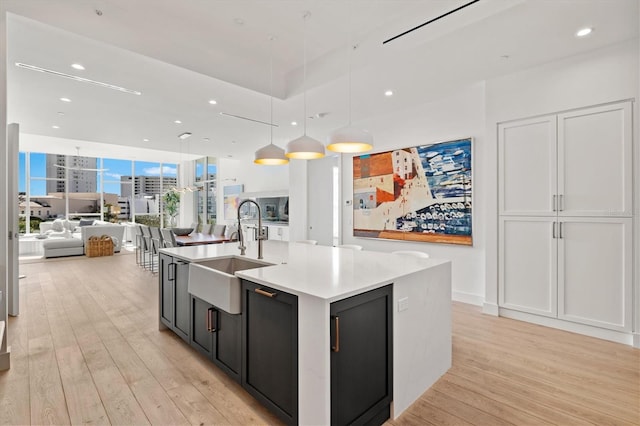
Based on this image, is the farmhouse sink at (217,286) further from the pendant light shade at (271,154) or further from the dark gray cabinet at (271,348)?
the pendant light shade at (271,154)

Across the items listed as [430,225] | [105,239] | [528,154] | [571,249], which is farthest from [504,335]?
[105,239]

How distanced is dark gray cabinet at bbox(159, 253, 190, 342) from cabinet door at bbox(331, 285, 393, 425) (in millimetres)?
1656

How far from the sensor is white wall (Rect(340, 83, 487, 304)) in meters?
4.07

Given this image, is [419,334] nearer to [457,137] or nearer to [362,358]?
[362,358]

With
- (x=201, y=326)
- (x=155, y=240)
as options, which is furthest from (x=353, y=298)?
(x=155, y=240)

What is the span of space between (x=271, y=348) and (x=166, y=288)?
1.83 meters

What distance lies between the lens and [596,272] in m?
3.14

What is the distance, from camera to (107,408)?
Answer: 2.01m

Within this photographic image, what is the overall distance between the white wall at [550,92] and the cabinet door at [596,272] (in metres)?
0.15

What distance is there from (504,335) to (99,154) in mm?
12215

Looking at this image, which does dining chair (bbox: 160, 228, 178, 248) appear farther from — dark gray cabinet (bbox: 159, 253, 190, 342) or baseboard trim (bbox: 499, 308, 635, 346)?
baseboard trim (bbox: 499, 308, 635, 346)

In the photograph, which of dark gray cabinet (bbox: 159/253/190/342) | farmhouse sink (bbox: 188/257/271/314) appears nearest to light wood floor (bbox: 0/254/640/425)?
dark gray cabinet (bbox: 159/253/190/342)

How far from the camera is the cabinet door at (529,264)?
340 centimetres

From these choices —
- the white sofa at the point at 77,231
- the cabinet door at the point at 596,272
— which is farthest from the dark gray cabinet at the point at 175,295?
the white sofa at the point at 77,231
